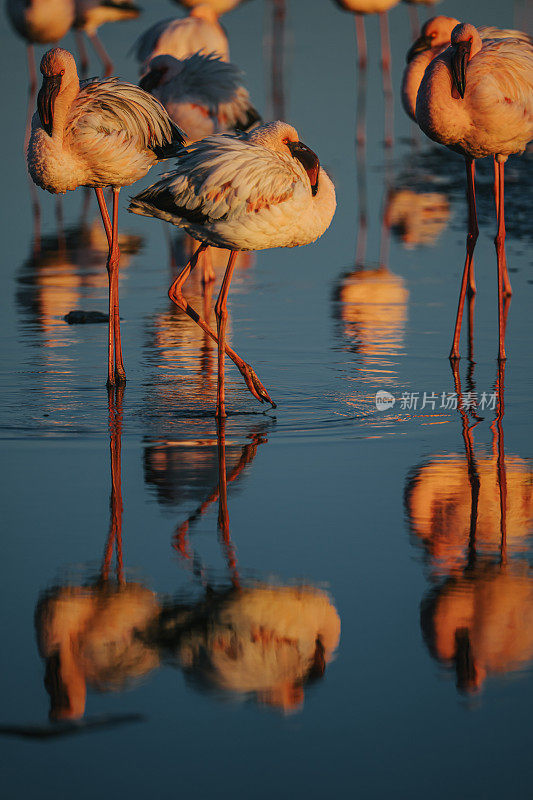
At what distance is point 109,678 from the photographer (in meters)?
3.61

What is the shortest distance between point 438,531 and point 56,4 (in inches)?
624

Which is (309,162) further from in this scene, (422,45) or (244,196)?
(422,45)

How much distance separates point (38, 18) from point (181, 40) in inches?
274

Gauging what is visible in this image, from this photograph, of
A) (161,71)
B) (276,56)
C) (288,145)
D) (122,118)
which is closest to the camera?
(288,145)

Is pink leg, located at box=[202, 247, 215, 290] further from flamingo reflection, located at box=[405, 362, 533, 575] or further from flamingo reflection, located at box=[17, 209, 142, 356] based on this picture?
flamingo reflection, located at box=[405, 362, 533, 575]

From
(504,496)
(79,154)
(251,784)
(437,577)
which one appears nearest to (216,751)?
(251,784)

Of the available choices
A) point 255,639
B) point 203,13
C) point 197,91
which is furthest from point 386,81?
point 255,639

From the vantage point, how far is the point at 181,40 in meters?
12.4

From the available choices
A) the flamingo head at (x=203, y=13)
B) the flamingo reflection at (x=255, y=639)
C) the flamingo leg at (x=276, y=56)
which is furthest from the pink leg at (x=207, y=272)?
the flamingo leg at (x=276, y=56)

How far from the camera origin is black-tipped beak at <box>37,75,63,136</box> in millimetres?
7055

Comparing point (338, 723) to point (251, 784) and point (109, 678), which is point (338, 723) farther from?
point (109, 678)

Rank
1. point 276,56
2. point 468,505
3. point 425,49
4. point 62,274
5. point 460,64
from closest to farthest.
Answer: point 468,505 → point 460,64 → point 425,49 → point 62,274 → point 276,56

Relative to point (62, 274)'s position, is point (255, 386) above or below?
below

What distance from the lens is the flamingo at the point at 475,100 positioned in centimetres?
777
